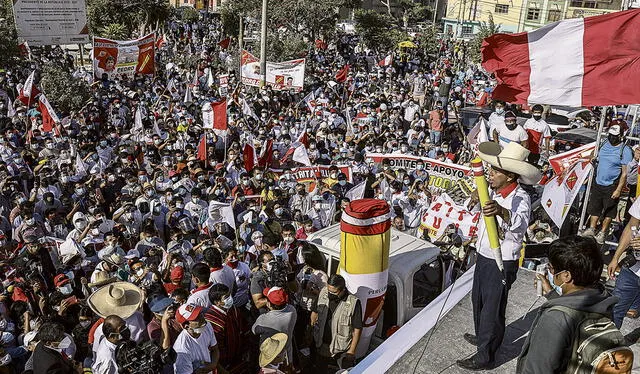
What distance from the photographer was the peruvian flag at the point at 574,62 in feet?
17.5

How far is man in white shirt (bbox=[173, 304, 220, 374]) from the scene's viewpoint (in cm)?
466

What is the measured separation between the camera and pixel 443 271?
6254 mm

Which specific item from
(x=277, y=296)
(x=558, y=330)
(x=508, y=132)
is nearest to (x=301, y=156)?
(x=508, y=132)

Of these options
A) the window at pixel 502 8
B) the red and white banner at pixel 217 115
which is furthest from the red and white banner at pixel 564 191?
the window at pixel 502 8

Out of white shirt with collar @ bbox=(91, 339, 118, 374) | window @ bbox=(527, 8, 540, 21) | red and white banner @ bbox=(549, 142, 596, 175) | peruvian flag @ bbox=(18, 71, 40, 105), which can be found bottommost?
white shirt with collar @ bbox=(91, 339, 118, 374)

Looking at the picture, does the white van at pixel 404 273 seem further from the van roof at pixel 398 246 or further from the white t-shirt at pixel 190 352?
the white t-shirt at pixel 190 352

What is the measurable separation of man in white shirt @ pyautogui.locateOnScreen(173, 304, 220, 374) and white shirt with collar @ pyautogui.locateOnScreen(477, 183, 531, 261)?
241 cm

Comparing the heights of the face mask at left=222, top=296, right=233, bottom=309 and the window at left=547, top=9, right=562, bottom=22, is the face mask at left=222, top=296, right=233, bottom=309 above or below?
below

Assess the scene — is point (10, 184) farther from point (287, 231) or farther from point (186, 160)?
point (287, 231)

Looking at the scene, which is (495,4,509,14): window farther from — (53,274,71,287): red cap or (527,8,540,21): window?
(53,274,71,287): red cap

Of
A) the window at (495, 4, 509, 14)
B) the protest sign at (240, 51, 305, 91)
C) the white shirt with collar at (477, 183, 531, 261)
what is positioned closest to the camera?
the white shirt with collar at (477, 183, 531, 261)

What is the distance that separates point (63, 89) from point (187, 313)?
12831 millimetres

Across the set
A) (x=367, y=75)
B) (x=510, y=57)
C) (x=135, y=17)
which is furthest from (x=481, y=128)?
(x=135, y=17)

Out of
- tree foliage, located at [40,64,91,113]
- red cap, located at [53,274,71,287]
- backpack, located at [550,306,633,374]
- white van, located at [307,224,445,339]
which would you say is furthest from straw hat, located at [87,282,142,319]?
tree foliage, located at [40,64,91,113]
